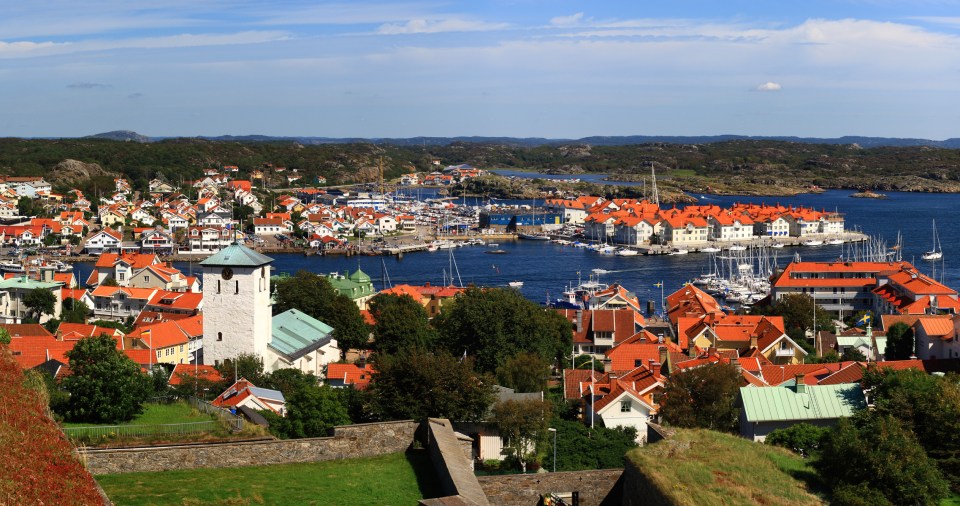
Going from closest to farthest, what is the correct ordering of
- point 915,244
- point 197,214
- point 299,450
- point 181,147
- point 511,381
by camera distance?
point 299,450 → point 511,381 → point 915,244 → point 197,214 → point 181,147

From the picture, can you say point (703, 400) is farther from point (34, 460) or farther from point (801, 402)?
point (34, 460)

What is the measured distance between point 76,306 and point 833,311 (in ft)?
62.8

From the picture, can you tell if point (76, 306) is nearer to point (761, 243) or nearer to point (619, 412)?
point (619, 412)

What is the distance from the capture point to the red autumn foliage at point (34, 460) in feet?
13.4

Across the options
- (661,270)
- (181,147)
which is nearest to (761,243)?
(661,270)

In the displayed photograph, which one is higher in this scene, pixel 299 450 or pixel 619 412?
pixel 299 450

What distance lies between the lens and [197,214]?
57.7 meters

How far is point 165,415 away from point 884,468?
5251mm

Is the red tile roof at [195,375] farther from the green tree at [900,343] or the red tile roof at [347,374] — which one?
the green tree at [900,343]

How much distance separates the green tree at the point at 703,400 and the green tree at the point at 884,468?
4639mm

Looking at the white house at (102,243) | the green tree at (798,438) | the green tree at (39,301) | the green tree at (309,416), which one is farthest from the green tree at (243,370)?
the white house at (102,243)

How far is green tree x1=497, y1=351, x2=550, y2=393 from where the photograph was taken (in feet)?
45.9

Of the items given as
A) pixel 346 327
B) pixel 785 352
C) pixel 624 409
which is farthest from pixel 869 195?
pixel 624 409

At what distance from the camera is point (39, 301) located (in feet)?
81.6
